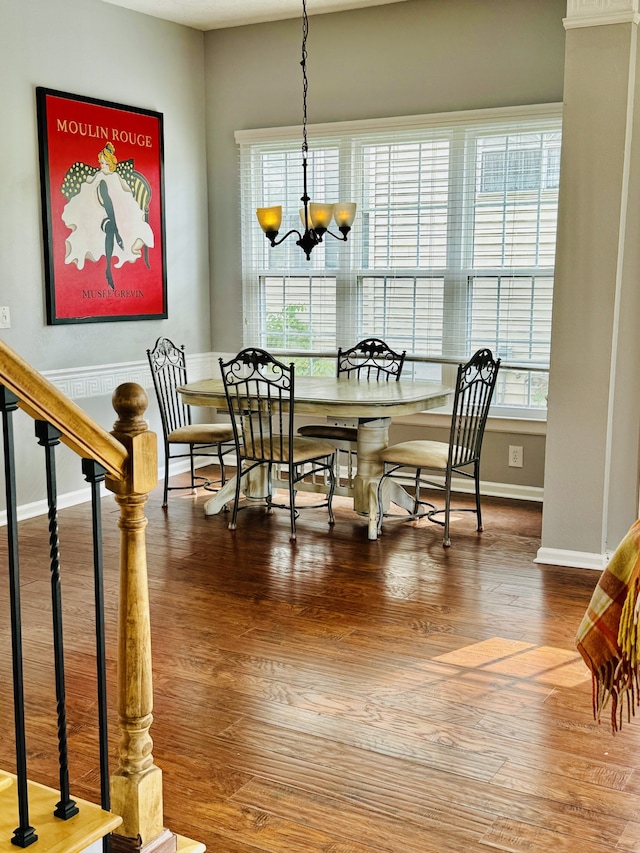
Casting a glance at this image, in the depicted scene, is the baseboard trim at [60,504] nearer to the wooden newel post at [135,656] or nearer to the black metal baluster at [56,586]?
the wooden newel post at [135,656]

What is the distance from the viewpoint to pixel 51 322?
17.9 feet

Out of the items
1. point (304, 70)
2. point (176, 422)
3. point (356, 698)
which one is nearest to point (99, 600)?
point (356, 698)

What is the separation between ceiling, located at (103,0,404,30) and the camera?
19.1ft

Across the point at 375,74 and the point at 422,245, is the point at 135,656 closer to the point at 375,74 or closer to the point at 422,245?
the point at 422,245

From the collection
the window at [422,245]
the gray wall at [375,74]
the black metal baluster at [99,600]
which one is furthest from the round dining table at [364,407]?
the black metal baluster at [99,600]

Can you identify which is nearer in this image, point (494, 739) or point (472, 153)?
point (494, 739)

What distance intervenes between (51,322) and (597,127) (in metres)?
3.20

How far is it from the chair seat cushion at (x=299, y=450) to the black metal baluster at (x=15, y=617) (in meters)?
3.23

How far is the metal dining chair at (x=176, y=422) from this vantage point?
554 cm

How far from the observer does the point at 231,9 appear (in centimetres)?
599

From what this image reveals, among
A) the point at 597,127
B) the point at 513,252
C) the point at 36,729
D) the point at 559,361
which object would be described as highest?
the point at 597,127

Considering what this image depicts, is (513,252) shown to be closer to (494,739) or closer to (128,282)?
(128,282)

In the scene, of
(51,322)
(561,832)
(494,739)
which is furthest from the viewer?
(51,322)

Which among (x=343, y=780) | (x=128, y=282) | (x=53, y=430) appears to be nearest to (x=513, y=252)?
(x=128, y=282)
